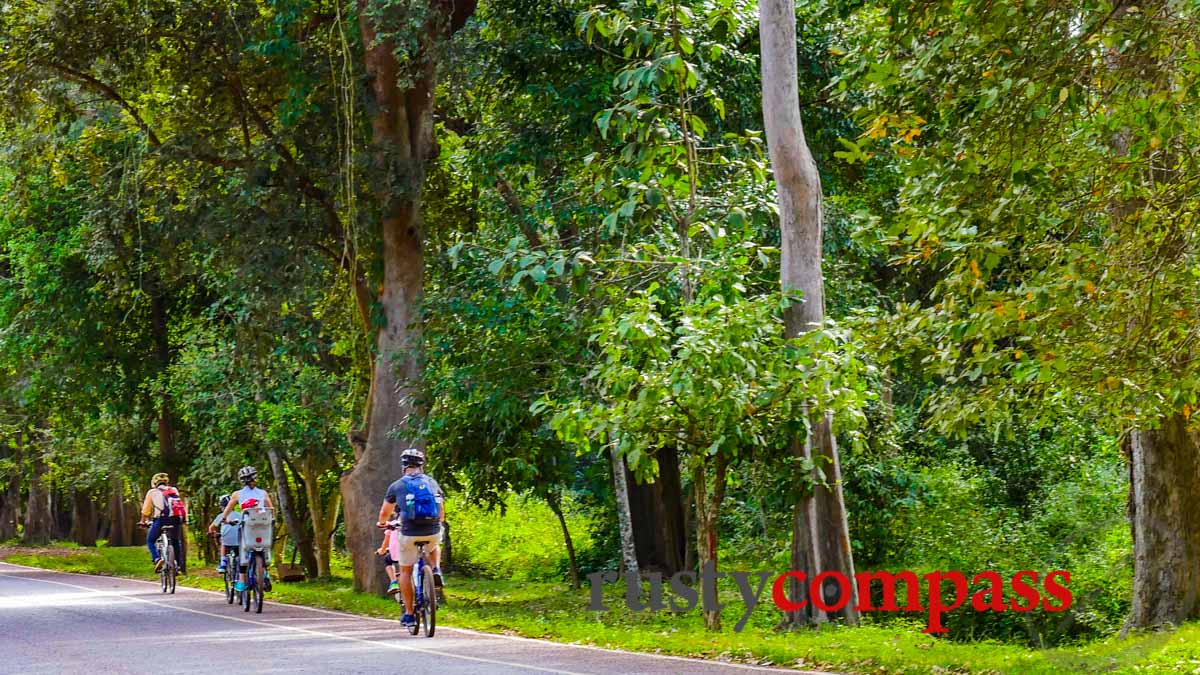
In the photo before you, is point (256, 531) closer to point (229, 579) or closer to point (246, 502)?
point (246, 502)

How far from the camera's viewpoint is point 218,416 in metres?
31.3

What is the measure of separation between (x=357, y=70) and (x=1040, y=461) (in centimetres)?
1523

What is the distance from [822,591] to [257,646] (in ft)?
20.0

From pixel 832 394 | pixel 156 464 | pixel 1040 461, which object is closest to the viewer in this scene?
pixel 832 394

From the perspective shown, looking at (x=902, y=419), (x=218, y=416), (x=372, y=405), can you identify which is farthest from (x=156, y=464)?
(x=902, y=419)

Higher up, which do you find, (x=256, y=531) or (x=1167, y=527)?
(x=256, y=531)

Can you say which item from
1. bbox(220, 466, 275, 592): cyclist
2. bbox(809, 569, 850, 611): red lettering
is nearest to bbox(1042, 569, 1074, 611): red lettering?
bbox(809, 569, 850, 611): red lettering

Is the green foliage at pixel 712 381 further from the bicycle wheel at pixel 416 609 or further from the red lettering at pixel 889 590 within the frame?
the red lettering at pixel 889 590

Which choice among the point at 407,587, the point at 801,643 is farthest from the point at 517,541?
the point at 801,643

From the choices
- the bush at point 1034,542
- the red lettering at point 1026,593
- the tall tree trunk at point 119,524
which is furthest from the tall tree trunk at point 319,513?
the tall tree trunk at point 119,524

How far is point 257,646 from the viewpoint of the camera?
14938mm

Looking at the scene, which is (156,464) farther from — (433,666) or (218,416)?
(433,666)

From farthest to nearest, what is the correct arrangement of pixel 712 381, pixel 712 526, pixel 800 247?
pixel 800 247 < pixel 712 526 < pixel 712 381

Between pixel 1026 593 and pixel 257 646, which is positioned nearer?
pixel 257 646
